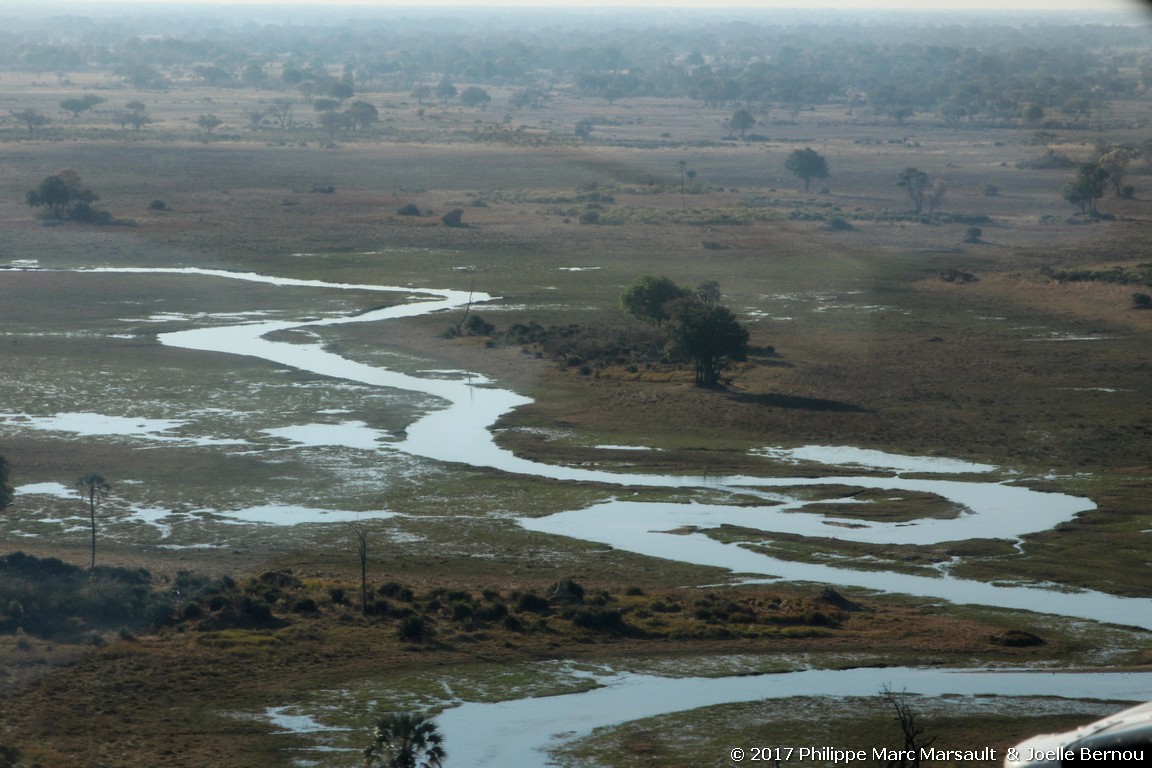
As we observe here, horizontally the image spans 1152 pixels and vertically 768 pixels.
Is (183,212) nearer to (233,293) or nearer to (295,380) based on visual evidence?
(233,293)

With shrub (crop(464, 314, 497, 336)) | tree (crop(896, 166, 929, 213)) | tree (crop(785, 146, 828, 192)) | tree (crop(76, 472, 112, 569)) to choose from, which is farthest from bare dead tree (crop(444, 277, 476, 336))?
tree (crop(785, 146, 828, 192))

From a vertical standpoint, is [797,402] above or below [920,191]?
below

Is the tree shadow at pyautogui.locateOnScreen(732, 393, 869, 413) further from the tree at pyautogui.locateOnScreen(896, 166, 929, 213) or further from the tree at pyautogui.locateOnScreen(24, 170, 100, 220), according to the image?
the tree at pyautogui.locateOnScreen(896, 166, 929, 213)

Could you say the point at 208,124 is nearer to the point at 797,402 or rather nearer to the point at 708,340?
the point at 708,340

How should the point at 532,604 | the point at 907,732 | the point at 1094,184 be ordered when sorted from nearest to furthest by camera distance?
1. the point at 907,732
2. the point at 532,604
3. the point at 1094,184

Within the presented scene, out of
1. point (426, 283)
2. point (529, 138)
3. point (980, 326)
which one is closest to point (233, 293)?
point (426, 283)

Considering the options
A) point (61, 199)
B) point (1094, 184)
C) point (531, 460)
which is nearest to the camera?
point (531, 460)

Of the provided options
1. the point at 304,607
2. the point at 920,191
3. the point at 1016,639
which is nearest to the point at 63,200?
the point at 920,191
